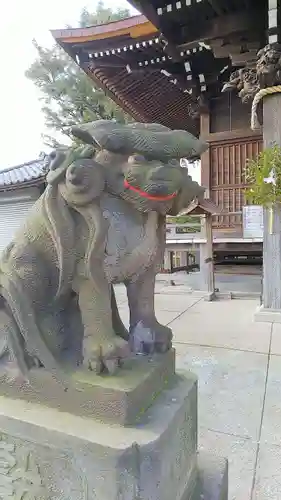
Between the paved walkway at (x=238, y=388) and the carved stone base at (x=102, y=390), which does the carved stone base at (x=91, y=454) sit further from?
the paved walkway at (x=238, y=388)

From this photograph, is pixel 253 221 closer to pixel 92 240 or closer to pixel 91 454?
pixel 92 240

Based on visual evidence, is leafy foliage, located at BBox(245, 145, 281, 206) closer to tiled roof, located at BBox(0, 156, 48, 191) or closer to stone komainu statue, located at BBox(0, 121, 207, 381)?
stone komainu statue, located at BBox(0, 121, 207, 381)

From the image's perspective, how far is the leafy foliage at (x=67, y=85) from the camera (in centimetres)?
1197

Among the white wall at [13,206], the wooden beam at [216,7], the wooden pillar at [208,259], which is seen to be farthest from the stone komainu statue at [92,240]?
the white wall at [13,206]

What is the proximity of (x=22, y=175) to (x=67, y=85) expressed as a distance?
6980mm

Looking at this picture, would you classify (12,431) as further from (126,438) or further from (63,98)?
(63,98)

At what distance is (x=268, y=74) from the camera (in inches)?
124

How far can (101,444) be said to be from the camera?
703 millimetres

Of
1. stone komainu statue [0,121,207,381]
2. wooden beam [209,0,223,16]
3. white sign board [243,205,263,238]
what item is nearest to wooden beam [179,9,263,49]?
wooden beam [209,0,223,16]

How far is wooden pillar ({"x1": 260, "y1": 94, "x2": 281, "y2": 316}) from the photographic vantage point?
3.31m

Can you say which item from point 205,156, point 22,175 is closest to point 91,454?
point 205,156

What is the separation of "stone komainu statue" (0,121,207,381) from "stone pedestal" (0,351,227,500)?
0.08 meters

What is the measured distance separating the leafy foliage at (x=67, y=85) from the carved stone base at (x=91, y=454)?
11.8m

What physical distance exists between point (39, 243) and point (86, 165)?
23 centimetres
